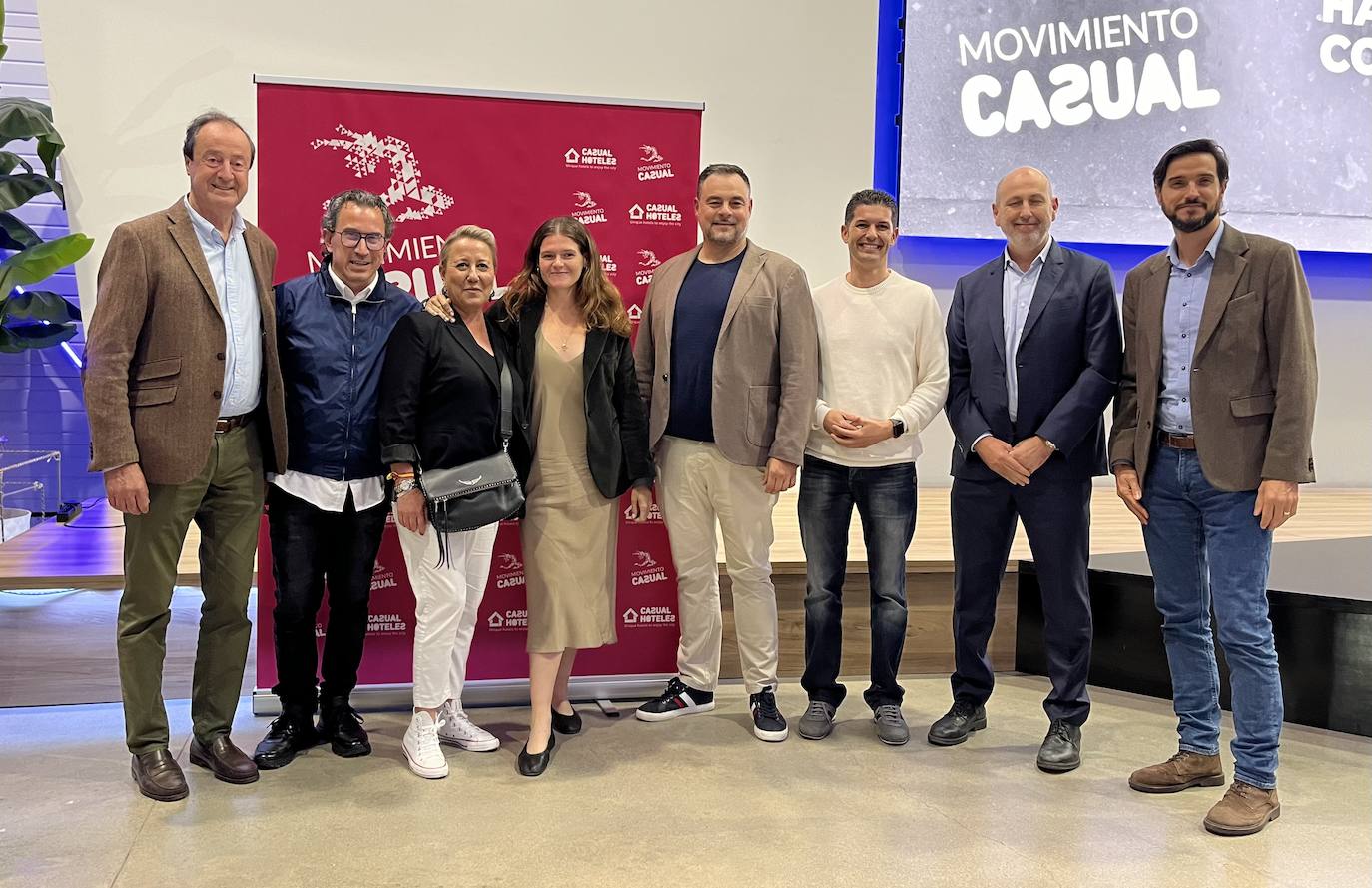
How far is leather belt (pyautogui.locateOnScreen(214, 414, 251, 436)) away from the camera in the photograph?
9.39 ft

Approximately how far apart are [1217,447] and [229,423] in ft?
8.42

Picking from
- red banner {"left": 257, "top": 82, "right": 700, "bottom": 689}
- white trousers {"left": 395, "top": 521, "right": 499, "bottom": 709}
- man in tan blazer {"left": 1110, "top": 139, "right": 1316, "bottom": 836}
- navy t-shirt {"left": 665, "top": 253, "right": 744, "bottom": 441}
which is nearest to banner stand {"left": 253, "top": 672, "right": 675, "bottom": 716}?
red banner {"left": 257, "top": 82, "right": 700, "bottom": 689}

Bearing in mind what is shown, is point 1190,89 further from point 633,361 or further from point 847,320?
point 633,361

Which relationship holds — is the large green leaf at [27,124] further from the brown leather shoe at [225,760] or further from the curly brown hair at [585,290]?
the brown leather shoe at [225,760]

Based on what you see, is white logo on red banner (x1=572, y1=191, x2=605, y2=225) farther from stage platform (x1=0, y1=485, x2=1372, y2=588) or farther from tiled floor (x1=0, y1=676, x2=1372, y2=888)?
tiled floor (x1=0, y1=676, x2=1372, y2=888)

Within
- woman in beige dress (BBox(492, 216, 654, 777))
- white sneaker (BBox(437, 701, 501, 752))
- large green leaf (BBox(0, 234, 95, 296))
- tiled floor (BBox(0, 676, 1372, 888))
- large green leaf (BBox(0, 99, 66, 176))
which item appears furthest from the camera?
large green leaf (BBox(0, 99, 66, 176))

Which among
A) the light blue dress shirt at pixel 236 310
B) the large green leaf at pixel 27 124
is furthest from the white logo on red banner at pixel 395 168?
the large green leaf at pixel 27 124

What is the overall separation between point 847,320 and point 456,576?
1.40 m

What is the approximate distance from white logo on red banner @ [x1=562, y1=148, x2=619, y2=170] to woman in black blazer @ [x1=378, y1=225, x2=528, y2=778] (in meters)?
0.67

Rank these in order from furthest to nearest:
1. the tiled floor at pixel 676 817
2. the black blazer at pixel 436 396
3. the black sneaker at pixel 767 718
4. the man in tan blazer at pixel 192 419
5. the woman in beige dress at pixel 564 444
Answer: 1. the black sneaker at pixel 767 718
2. the woman in beige dress at pixel 564 444
3. the black blazer at pixel 436 396
4. the man in tan blazer at pixel 192 419
5. the tiled floor at pixel 676 817

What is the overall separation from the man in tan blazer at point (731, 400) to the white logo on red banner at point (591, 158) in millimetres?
398

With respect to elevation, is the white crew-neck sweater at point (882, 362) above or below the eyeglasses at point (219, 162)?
below

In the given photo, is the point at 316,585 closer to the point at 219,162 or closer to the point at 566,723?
the point at 566,723

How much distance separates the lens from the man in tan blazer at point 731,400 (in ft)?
10.7
